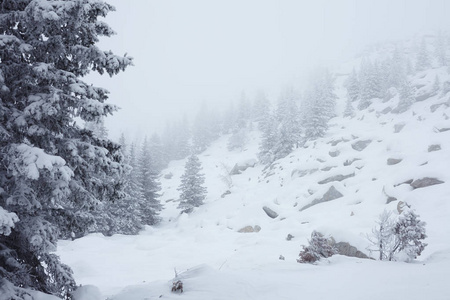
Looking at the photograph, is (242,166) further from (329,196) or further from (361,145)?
(329,196)

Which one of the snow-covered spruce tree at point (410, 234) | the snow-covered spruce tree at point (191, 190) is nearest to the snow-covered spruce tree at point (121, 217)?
the snow-covered spruce tree at point (191, 190)

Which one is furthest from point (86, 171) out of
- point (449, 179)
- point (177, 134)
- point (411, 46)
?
point (411, 46)

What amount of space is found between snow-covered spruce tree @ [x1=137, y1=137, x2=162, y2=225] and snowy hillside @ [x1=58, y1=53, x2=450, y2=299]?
174 centimetres

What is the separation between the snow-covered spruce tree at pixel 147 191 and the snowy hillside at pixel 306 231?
1744mm

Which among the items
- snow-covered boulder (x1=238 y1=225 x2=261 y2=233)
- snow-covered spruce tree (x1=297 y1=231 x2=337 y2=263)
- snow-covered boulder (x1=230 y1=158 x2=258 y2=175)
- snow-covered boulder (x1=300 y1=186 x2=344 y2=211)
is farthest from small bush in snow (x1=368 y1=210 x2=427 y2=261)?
snow-covered boulder (x1=230 y1=158 x2=258 y2=175)

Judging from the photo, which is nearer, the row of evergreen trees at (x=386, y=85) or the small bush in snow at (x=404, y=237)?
the small bush in snow at (x=404, y=237)

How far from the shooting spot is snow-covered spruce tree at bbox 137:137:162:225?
30531mm

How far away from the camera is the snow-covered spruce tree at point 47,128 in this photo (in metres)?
4.55

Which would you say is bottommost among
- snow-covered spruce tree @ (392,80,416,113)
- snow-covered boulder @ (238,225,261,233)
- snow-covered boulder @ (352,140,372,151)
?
snow-covered boulder @ (238,225,261,233)

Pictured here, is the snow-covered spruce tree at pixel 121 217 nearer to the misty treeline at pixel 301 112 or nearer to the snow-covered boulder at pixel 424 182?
the misty treeline at pixel 301 112

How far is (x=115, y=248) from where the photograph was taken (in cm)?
1902

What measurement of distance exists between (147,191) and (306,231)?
20369 mm

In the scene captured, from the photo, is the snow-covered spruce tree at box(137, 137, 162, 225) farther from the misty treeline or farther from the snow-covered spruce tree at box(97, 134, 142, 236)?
the misty treeline

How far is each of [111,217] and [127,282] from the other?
14.8 metres
